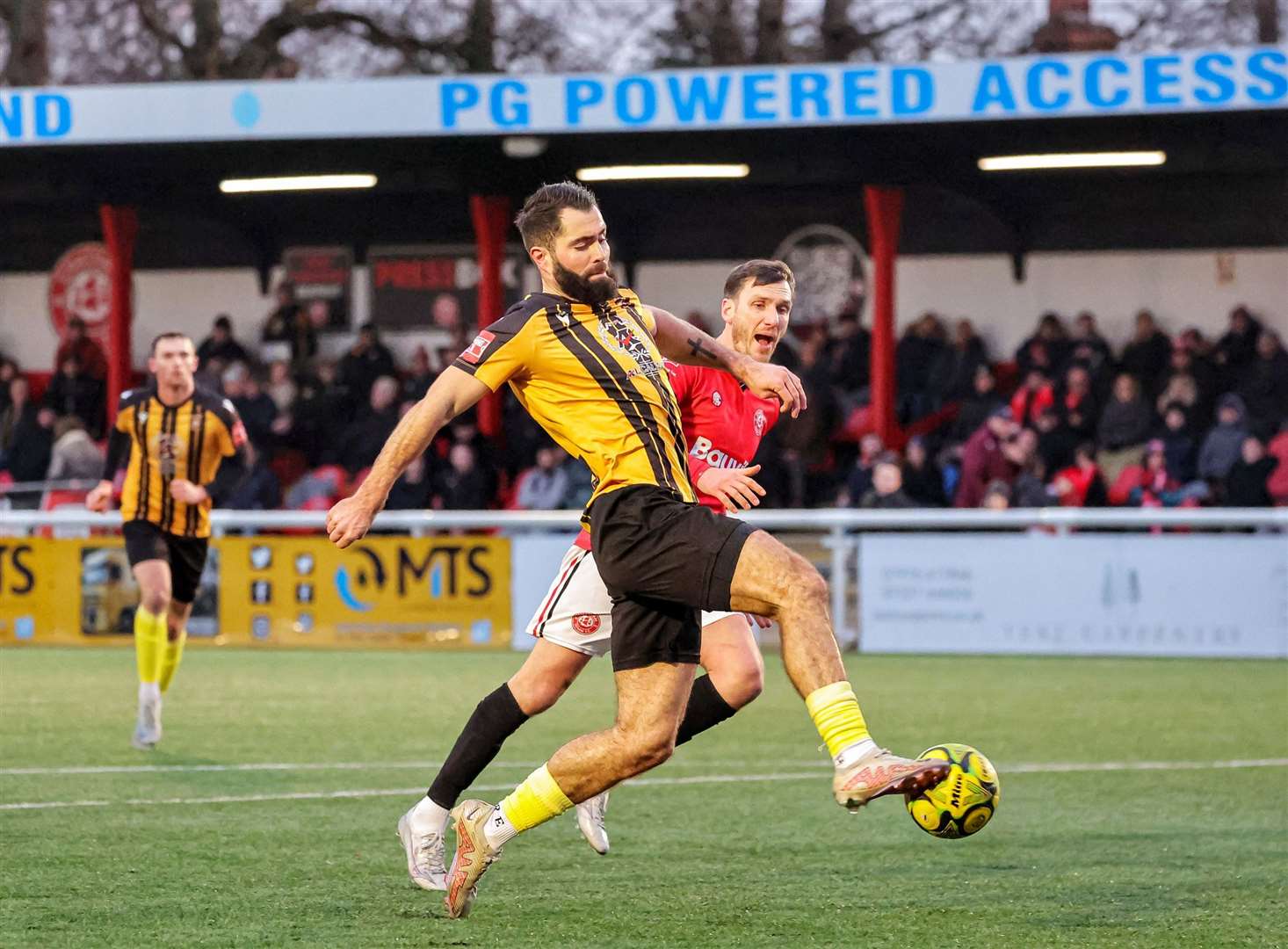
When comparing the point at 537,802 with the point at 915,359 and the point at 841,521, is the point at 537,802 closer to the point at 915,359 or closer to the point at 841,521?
the point at 841,521

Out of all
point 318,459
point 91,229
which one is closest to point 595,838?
point 318,459

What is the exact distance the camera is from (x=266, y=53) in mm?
22875

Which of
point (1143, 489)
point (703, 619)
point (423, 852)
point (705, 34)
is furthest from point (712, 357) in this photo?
point (705, 34)

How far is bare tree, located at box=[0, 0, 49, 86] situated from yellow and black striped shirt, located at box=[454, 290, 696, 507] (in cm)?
1927

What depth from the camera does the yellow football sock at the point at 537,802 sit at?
5629 millimetres

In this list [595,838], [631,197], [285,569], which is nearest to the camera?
[595,838]

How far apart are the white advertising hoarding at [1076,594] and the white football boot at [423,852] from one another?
10320mm

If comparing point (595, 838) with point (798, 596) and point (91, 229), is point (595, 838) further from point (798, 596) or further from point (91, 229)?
point (91, 229)

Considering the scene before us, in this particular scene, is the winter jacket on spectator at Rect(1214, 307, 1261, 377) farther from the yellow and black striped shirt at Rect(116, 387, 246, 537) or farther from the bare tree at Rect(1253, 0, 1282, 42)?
the yellow and black striped shirt at Rect(116, 387, 246, 537)

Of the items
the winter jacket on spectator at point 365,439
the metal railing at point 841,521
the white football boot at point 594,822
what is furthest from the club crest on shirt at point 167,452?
the winter jacket on spectator at point 365,439

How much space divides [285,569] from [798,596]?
499 inches

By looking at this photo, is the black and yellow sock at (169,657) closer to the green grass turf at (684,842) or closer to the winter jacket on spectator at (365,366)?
the green grass turf at (684,842)

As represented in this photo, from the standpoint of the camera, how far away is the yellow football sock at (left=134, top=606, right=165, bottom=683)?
34.1 ft

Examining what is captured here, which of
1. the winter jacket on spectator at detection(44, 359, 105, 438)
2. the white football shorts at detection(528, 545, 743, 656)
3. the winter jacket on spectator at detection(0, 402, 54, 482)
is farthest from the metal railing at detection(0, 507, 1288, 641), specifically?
the white football shorts at detection(528, 545, 743, 656)
